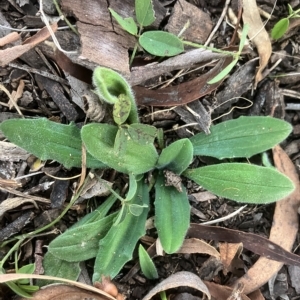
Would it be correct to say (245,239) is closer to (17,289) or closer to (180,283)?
(180,283)

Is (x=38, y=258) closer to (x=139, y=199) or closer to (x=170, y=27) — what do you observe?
(x=139, y=199)

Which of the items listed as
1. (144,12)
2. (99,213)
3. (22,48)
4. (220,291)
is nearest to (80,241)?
(99,213)

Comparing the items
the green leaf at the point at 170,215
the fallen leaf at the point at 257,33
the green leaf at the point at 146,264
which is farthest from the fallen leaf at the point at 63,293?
the fallen leaf at the point at 257,33

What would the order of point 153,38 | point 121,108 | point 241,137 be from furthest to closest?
point 241,137
point 153,38
point 121,108

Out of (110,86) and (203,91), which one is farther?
(203,91)

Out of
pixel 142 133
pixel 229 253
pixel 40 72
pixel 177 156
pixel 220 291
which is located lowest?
pixel 220 291

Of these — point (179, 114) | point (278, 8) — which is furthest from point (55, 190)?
point (278, 8)
